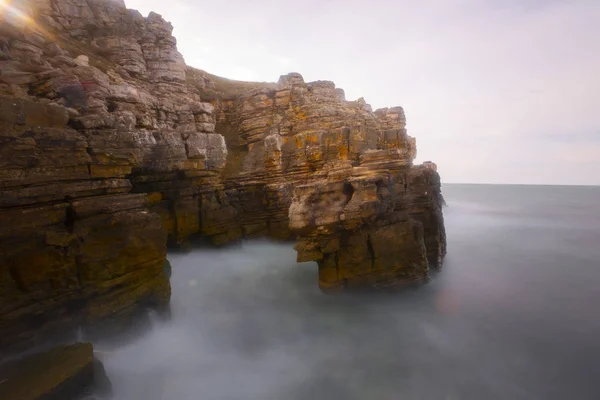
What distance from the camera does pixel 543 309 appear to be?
10.4 meters

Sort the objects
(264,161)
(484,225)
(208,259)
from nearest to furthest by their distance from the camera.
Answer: (208,259) → (264,161) → (484,225)

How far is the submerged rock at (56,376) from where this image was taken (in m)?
5.19

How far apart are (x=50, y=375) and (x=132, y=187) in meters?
5.69

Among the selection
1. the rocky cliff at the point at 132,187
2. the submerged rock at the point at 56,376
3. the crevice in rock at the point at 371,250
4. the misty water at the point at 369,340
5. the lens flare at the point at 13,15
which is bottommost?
the misty water at the point at 369,340

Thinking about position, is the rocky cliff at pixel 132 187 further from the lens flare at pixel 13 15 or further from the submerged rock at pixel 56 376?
the submerged rock at pixel 56 376

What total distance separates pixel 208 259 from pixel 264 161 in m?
8.60

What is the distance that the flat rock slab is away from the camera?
17.0 ft

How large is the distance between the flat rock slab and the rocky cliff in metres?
0.81

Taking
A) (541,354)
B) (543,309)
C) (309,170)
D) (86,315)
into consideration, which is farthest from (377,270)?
(309,170)

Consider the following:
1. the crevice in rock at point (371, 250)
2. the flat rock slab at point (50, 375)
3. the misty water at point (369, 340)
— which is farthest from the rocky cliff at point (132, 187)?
the misty water at point (369, 340)

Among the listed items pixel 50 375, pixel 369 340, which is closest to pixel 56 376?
pixel 50 375

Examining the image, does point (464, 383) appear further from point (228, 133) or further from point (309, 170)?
point (228, 133)

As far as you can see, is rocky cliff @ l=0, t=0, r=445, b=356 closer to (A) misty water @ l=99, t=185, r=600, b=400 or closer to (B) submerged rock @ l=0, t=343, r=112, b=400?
(B) submerged rock @ l=0, t=343, r=112, b=400

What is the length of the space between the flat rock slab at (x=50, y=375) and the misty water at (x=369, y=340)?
1125mm
